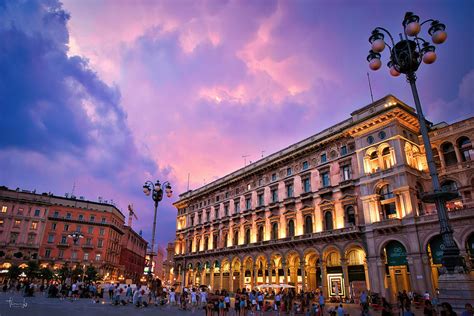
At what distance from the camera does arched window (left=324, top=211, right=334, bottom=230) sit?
3297 centimetres

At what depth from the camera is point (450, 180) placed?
2780 centimetres

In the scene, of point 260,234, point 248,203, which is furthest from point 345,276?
point 248,203

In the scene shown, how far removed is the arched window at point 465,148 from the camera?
27109 millimetres

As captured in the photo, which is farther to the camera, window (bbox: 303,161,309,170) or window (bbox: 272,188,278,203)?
window (bbox: 272,188,278,203)

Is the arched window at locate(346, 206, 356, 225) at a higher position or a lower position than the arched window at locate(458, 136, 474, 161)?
lower

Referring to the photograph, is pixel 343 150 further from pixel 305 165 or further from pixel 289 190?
pixel 289 190

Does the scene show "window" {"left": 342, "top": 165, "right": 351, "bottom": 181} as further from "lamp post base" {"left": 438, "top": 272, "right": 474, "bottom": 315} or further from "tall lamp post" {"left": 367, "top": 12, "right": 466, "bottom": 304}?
"lamp post base" {"left": 438, "top": 272, "right": 474, "bottom": 315}

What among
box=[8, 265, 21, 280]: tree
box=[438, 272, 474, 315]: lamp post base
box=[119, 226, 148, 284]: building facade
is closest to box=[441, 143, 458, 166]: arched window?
box=[438, 272, 474, 315]: lamp post base

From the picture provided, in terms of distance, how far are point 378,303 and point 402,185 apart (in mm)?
9848

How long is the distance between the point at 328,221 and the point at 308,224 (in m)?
2.69

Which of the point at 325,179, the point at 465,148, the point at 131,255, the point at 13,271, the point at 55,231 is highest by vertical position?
the point at 465,148

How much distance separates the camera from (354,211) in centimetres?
3114

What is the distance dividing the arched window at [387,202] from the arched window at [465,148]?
6.64 meters

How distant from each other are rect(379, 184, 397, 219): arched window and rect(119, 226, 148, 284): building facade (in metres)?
68.4
